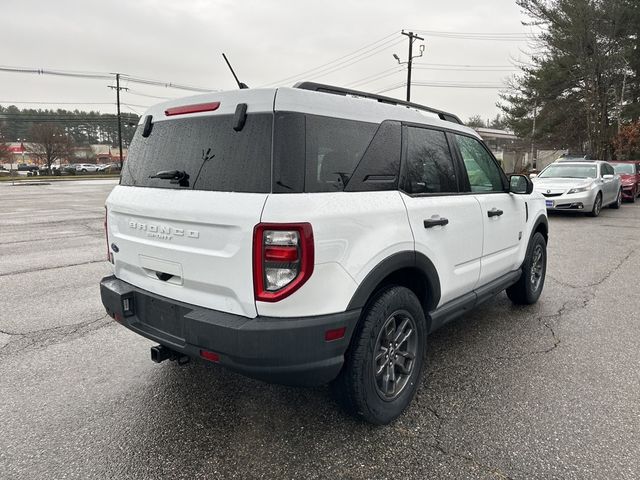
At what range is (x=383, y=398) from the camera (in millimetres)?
2580

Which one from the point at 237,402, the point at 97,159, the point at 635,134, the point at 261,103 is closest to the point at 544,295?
the point at 237,402

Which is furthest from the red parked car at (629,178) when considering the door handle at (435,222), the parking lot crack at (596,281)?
the door handle at (435,222)

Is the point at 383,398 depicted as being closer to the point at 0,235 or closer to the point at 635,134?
the point at 0,235

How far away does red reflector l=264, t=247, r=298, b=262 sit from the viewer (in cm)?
205

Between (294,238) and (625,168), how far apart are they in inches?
806

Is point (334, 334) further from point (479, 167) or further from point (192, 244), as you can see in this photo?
point (479, 167)

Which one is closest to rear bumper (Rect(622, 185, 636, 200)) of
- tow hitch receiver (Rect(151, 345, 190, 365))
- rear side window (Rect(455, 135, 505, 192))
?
rear side window (Rect(455, 135, 505, 192))

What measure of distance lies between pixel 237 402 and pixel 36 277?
15.1 feet

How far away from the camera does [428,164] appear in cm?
304

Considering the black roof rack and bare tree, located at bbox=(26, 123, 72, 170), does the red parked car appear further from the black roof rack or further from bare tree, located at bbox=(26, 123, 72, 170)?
bare tree, located at bbox=(26, 123, 72, 170)

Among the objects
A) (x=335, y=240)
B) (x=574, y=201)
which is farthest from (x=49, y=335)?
(x=574, y=201)

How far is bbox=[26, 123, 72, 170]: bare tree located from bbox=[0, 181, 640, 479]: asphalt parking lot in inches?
2217

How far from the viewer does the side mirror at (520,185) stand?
→ 409cm

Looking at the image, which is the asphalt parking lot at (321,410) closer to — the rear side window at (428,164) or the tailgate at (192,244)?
the tailgate at (192,244)
